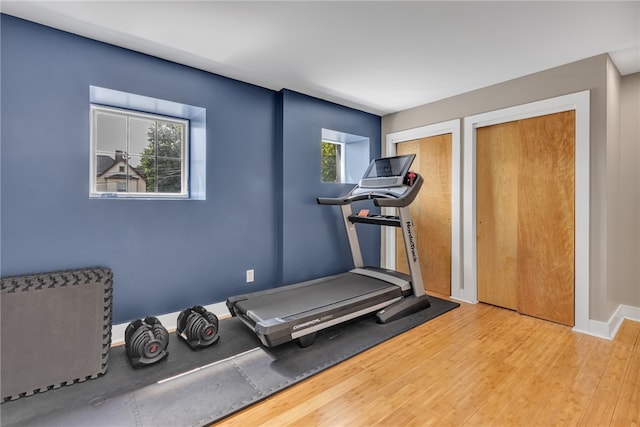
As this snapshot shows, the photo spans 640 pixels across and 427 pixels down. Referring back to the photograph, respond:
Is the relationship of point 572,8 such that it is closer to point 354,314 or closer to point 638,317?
point 354,314

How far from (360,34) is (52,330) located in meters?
2.78

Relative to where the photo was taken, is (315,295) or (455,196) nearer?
(315,295)

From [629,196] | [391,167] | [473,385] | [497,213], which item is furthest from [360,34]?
[629,196]

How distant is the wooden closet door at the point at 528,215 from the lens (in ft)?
9.14

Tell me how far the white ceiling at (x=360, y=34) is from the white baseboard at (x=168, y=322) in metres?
2.19

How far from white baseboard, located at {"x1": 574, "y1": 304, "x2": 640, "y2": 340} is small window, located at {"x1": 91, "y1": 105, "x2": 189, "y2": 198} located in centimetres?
383

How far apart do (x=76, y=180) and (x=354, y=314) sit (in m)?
2.37

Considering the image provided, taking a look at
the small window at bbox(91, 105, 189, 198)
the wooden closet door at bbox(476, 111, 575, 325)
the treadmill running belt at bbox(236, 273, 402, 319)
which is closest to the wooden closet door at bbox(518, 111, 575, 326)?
the wooden closet door at bbox(476, 111, 575, 325)

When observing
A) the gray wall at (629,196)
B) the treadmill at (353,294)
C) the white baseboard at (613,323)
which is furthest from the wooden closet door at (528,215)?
the treadmill at (353,294)

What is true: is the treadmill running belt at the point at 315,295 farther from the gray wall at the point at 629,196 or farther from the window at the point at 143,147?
the gray wall at the point at 629,196

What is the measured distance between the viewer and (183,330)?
7.80ft

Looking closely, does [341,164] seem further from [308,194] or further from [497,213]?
[497,213]

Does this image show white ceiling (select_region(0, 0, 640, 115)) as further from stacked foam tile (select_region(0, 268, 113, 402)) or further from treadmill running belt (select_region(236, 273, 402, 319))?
treadmill running belt (select_region(236, 273, 402, 319))

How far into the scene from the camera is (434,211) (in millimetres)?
3828
